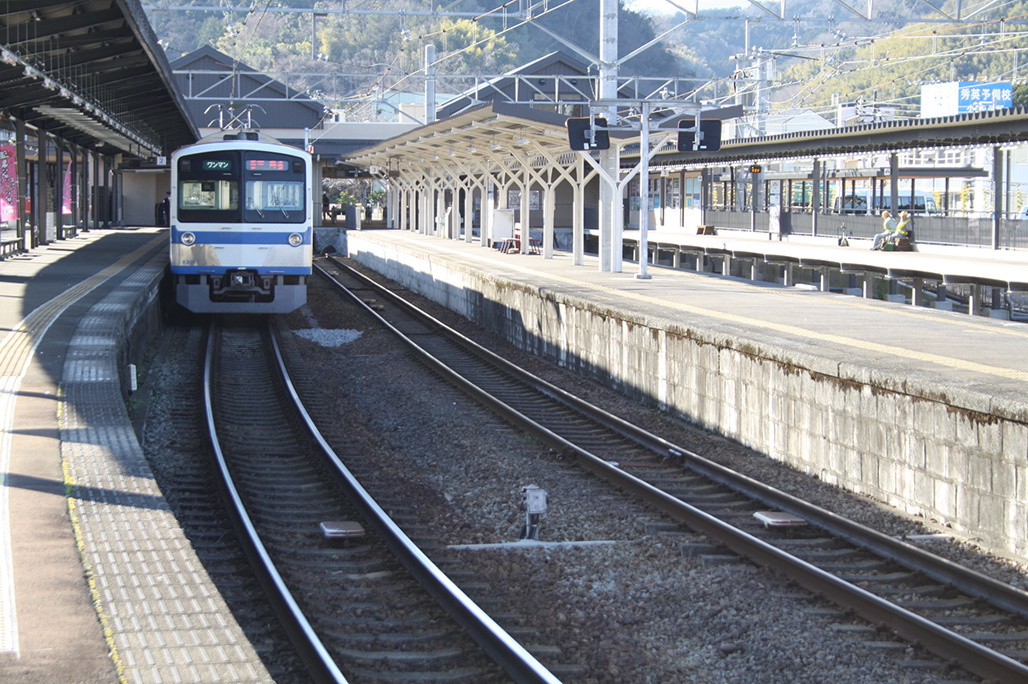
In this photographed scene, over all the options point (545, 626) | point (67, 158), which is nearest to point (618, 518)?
point (545, 626)

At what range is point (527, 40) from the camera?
97562 mm

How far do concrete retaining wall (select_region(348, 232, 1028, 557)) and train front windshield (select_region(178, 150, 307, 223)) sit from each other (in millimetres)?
5082

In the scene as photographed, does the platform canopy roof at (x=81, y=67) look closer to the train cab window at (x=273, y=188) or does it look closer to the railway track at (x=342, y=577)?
the train cab window at (x=273, y=188)

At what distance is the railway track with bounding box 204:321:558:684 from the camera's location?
503cm

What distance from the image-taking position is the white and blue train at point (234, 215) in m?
16.9

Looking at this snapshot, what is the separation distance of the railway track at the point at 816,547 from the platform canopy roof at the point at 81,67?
735cm

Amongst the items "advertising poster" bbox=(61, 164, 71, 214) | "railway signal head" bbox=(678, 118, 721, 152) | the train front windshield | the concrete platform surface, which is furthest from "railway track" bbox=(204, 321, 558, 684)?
"advertising poster" bbox=(61, 164, 71, 214)

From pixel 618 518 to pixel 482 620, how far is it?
2.42 metres

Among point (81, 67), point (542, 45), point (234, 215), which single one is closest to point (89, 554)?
point (234, 215)

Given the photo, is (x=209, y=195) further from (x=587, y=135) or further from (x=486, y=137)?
(x=486, y=137)

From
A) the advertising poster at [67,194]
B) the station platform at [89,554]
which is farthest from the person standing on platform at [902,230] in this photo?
the advertising poster at [67,194]

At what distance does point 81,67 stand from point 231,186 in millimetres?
3927

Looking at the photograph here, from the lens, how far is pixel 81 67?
18.4 meters

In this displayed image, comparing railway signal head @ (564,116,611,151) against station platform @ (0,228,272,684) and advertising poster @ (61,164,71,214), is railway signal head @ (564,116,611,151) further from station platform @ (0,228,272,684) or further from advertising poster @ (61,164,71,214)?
advertising poster @ (61,164,71,214)
